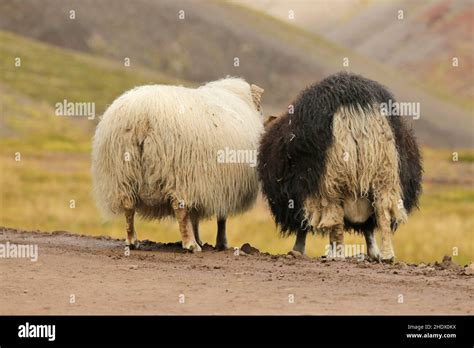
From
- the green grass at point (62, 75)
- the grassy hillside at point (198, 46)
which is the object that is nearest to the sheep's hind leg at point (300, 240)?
the green grass at point (62, 75)

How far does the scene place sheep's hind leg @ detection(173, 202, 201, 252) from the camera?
664 inches

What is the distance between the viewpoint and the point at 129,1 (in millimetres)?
147000

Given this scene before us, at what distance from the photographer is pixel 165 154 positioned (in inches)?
651

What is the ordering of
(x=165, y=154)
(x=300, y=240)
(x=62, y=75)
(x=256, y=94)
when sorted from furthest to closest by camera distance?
(x=62, y=75) < (x=256, y=94) < (x=300, y=240) < (x=165, y=154)

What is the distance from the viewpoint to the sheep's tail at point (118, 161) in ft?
54.2

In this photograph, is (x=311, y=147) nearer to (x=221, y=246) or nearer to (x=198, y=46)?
(x=221, y=246)

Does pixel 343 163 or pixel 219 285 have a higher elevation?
pixel 343 163

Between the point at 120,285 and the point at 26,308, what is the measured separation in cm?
189

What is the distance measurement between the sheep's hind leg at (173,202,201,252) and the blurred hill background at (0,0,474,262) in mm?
5979

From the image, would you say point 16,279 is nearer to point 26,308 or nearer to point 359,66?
point 26,308

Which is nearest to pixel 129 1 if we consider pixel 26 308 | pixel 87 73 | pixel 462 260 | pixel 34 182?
pixel 87 73

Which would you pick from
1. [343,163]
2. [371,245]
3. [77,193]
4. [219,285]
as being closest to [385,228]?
[371,245]

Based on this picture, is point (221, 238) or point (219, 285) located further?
point (221, 238)

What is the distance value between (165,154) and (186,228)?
4.32ft
